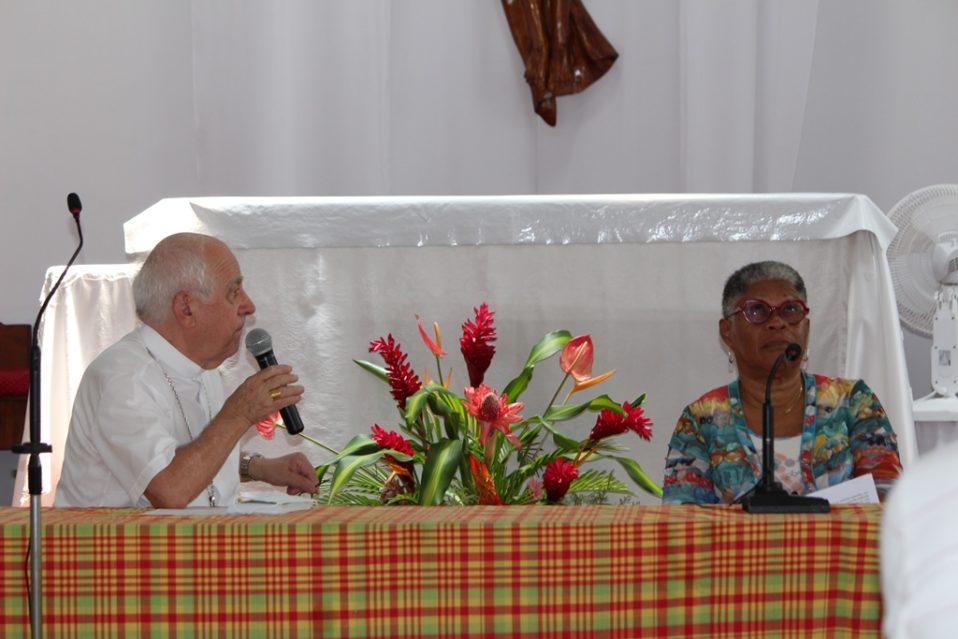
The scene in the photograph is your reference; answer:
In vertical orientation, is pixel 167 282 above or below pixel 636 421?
above

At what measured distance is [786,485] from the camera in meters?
2.56

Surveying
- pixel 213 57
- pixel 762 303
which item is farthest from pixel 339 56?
pixel 762 303

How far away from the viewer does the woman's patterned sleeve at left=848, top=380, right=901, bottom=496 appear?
2.52m

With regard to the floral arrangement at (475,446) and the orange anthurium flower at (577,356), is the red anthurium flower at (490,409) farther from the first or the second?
the orange anthurium flower at (577,356)

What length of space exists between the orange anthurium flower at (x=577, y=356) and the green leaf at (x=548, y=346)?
0.07 m

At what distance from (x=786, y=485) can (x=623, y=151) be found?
283 centimetres

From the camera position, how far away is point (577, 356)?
2.70m

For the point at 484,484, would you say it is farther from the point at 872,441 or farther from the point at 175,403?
the point at 872,441

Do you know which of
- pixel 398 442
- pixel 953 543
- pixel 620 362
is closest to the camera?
pixel 953 543

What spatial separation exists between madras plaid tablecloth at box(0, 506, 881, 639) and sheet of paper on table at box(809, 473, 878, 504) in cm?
37

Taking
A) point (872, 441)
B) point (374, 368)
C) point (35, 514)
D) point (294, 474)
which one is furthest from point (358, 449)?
point (35, 514)

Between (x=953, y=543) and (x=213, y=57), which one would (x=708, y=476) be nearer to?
(x=953, y=543)

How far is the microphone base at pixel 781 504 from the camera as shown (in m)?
1.60

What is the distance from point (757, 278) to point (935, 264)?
1.36 m
